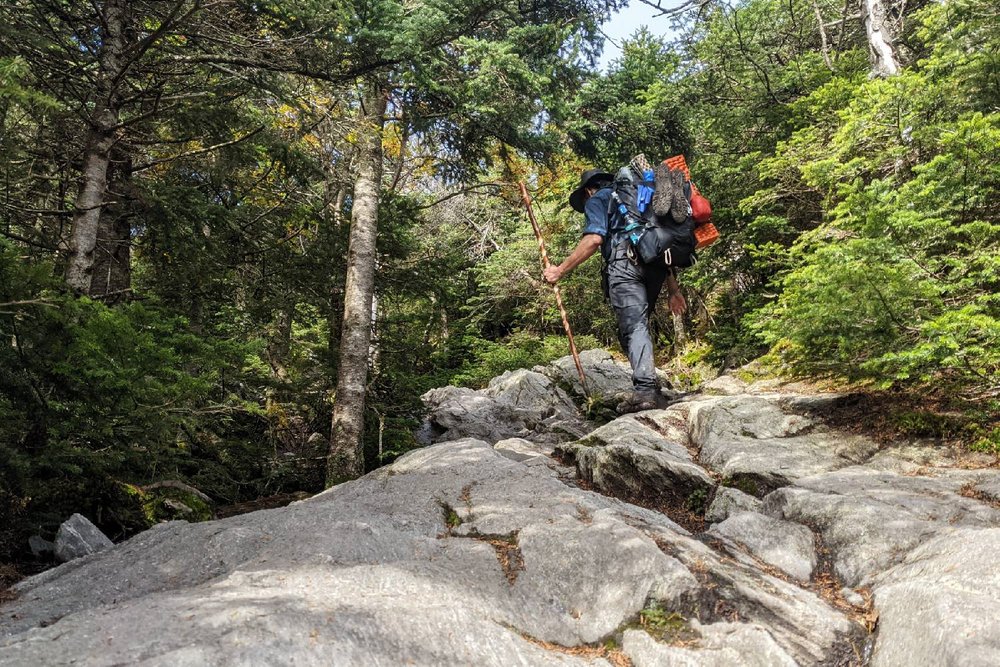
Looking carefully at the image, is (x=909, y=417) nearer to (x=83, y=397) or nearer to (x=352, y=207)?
(x=83, y=397)

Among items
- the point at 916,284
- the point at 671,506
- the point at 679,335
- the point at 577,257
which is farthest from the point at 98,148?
the point at 679,335

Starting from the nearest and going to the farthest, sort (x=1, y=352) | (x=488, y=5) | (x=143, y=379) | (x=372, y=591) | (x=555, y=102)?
(x=372, y=591)
(x=1, y=352)
(x=143, y=379)
(x=488, y=5)
(x=555, y=102)

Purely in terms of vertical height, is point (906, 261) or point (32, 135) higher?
point (32, 135)

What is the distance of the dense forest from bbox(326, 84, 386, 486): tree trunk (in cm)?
4

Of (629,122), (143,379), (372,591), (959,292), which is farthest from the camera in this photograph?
(629,122)

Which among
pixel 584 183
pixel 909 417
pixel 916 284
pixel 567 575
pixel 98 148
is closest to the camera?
pixel 567 575

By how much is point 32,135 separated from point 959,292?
11082 mm

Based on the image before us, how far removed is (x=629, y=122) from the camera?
1052cm

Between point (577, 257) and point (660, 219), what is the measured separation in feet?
3.84

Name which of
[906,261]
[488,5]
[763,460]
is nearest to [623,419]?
[763,460]

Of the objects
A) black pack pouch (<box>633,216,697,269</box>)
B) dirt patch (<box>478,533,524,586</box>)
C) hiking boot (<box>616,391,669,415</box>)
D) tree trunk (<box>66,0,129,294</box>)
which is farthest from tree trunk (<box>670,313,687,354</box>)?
tree trunk (<box>66,0,129,294</box>)

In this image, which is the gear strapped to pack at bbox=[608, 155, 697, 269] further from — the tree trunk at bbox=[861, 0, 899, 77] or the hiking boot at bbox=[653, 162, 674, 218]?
the tree trunk at bbox=[861, 0, 899, 77]

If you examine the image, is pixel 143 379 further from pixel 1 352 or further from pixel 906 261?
pixel 906 261

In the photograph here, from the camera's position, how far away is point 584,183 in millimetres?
7801
